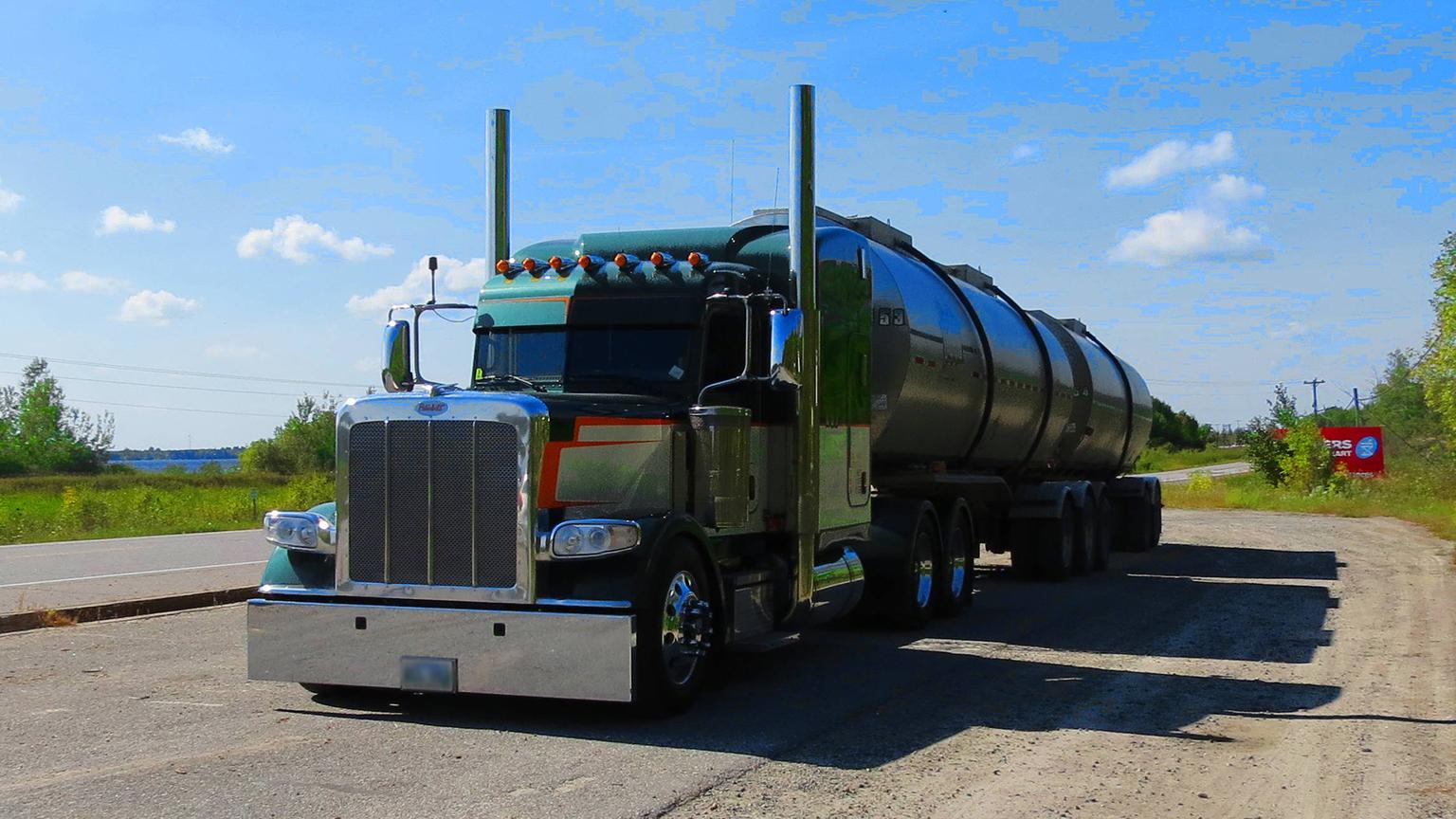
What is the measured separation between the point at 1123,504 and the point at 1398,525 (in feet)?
42.2

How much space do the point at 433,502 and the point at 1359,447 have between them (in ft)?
179

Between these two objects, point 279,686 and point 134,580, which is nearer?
point 279,686

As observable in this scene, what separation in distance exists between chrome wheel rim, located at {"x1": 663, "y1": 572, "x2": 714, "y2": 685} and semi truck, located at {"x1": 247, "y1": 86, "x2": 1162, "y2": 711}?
18mm

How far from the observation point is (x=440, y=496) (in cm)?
768

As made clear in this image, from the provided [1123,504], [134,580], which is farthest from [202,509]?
[1123,504]

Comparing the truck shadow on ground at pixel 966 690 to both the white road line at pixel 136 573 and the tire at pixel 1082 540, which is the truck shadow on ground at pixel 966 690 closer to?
the tire at pixel 1082 540

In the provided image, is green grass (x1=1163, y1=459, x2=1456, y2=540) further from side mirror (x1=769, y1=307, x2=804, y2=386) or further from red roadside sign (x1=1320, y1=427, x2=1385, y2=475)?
side mirror (x1=769, y1=307, x2=804, y2=386)

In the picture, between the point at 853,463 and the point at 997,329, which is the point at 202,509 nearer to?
the point at 997,329

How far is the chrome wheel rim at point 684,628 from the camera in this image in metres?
7.75

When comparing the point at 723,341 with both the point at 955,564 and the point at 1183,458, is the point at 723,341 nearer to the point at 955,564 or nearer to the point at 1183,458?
the point at 955,564

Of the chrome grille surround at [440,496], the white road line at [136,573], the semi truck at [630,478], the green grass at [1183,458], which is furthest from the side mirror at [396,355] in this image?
the green grass at [1183,458]

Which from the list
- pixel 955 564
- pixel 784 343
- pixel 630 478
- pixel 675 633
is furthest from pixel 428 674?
pixel 955 564

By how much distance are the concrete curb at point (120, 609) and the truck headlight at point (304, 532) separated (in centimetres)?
515

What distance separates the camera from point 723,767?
6.56 meters
